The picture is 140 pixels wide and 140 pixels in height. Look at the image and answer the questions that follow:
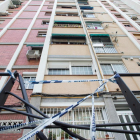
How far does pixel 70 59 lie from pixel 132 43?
20.3 feet

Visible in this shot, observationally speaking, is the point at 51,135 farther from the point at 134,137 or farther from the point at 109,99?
the point at 134,137

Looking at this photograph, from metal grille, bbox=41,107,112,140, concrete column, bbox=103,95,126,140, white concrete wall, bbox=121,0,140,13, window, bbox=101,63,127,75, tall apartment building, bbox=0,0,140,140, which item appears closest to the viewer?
concrete column, bbox=103,95,126,140

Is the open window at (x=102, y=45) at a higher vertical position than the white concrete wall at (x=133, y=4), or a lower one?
lower

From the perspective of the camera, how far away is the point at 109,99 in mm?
4828

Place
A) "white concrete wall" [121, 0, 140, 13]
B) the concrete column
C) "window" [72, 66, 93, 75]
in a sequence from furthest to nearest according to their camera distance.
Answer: "white concrete wall" [121, 0, 140, 13], "window" [72, 66, 93, 75], the concrete column

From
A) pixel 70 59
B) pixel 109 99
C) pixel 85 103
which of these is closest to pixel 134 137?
pixel 109 99

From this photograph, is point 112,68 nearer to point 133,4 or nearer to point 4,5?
point 4,5

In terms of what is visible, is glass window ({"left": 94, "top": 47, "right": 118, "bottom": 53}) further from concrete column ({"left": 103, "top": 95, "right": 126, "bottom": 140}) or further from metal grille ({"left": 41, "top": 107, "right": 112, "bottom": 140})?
metal grille ({"left": 41, "top": 107, "right": 112, "bottom": 140})

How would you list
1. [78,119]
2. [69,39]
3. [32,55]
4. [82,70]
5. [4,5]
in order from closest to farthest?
1. [78,119]
2. [82,70]
3. [32,55]
4. [69,39]
5. [4,5]

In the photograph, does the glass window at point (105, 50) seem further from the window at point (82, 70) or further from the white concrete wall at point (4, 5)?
the white concrete wall at point (4, 5)

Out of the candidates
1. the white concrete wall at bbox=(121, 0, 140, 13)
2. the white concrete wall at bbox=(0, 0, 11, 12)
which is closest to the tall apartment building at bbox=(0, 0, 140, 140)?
the white concrete wall at bbox=(0, 0, 11, 12)

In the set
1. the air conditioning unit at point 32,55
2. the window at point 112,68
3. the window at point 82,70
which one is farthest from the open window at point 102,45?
the air conditioning unit at point 32,55

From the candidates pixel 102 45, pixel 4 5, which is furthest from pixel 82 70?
pixel 4 5

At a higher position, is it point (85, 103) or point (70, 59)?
point (70, 59)
